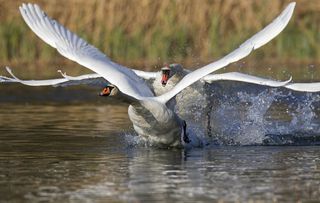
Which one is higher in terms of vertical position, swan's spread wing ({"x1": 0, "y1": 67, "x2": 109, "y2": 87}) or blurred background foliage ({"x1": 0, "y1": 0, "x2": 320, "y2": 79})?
blurred background foliage ({"x1": 0, "y1": 0, "x2": 320, "y2": 79})

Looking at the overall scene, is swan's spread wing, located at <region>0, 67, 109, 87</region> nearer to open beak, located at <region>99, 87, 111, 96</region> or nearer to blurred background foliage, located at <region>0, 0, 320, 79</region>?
open beak, located at <region>99, 87, 111, 96</region>

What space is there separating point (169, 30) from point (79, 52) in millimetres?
11680

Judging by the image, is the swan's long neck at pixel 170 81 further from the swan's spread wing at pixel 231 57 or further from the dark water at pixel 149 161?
the swan's spread wing at pixel 231 57

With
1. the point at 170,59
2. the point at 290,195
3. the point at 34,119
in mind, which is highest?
the point at 170,59

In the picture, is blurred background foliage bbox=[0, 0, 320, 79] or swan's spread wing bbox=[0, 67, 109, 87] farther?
blurred background foliage bbox=[0, 0, 320, 79]

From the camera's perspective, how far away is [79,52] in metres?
14.2

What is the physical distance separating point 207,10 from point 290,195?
55.5 ft

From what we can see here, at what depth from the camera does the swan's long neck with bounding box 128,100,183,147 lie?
13016mm

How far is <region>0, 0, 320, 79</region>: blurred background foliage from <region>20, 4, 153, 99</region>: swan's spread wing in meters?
10.4

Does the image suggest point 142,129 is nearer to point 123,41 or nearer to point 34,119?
point 34,119

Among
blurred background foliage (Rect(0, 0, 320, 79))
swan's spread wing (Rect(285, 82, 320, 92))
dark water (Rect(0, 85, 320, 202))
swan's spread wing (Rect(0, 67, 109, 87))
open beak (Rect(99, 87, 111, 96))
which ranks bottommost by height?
dark water (Rect(0, 85, 320, 202))

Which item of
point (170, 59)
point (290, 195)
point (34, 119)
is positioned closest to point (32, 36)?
point (170, 59)

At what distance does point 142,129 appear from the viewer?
13266 millimetres

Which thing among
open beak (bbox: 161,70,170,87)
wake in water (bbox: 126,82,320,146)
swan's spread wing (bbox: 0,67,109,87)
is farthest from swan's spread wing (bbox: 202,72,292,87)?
swan's spread wing (bbox: 0,67,109,87)
